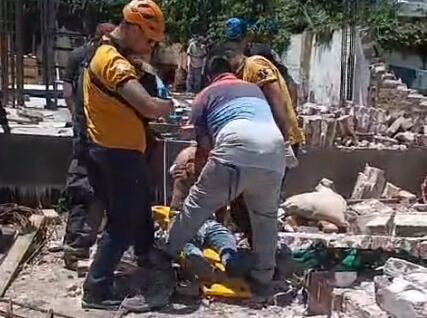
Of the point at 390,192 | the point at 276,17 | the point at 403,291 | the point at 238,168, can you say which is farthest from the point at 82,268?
the point at 276,17

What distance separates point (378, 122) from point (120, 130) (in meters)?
6.19

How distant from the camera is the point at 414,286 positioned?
4051 mm

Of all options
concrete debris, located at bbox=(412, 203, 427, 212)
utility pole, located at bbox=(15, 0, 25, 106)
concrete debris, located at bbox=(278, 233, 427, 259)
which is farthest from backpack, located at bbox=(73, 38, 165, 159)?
utility pole, located at bbox=(15, 0, 25, 106)

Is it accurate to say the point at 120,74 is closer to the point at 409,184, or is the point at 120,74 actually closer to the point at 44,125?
the point at 409,184

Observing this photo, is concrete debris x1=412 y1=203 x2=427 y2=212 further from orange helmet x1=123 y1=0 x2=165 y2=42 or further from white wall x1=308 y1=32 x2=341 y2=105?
white wall x1=308 y1=32 x2=341 y2=105

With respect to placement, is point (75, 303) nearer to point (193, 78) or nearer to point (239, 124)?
point (239, 124)

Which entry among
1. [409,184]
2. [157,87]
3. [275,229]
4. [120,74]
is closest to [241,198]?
[275,229]

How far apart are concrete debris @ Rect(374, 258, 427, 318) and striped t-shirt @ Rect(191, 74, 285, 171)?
0.95m

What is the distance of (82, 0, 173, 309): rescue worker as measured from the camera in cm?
475

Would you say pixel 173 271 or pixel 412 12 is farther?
pixel 412 12

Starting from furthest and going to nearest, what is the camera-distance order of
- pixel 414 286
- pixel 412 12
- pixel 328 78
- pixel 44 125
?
pixel 412 12 < pixel 328 78 < pixel 44 125 < pixel 414 286

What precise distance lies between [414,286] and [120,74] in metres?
1.87

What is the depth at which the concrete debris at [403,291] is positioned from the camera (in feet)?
12.6

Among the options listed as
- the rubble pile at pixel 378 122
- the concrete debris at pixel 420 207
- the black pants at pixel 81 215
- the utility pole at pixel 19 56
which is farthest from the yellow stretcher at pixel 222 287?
the utility pole at pixel 19 56
